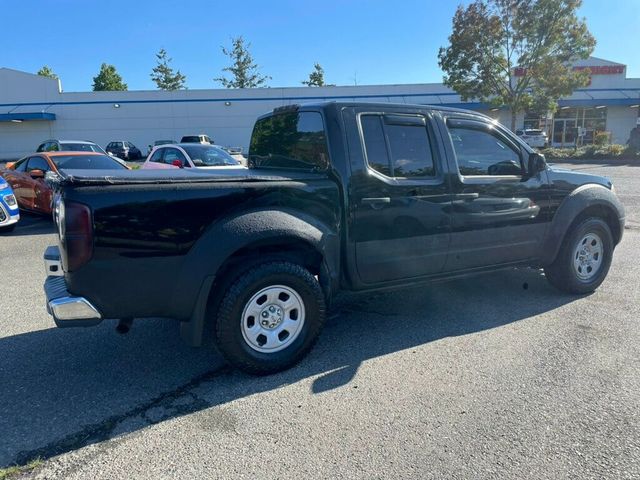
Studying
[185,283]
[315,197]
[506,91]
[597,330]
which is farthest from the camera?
[506,91]

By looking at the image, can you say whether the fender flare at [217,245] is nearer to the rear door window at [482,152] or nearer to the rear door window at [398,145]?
the rear door window at [398,145]

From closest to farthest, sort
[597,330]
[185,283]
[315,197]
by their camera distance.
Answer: [185,283]
[315,197]
[597,330]

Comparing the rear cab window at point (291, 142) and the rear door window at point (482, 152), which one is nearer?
the rear cab window at point (291, 142)

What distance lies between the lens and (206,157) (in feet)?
38.7

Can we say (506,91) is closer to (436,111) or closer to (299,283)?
(436,111)

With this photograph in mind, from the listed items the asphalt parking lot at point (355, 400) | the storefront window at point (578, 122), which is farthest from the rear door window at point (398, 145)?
the storefront window at point (578, 122)

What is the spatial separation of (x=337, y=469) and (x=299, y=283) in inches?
52.5

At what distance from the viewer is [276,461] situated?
8.18ft

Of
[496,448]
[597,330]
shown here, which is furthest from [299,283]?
[597,330]

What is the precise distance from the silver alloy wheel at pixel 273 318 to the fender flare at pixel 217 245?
1.08 feet

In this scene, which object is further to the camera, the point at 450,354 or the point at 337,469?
the point at 450,354

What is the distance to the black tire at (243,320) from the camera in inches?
125

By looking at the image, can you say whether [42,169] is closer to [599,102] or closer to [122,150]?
[122,150]

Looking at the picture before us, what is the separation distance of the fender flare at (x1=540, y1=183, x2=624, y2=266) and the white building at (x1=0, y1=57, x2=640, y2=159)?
1319 inches
